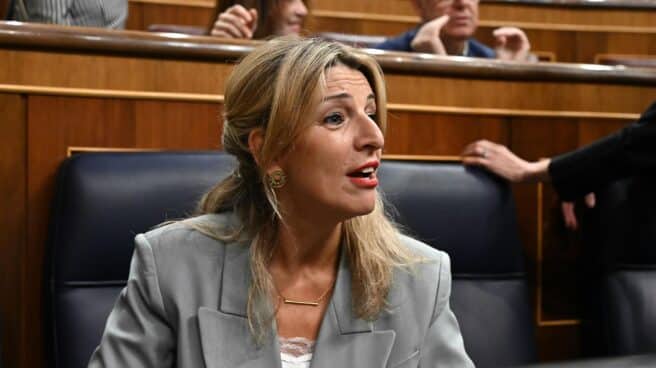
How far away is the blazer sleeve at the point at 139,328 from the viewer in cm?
56

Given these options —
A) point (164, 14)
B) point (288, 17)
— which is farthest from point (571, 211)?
point (164, 14)

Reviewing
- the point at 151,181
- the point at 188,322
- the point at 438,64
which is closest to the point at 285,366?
the point at 188,322

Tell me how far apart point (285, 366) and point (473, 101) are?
14.9 inches

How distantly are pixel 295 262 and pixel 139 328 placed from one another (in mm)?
102

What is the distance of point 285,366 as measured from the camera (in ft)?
1.90

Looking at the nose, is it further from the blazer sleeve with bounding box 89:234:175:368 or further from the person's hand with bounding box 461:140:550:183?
the person's hand with bounding box 461:140:550:183

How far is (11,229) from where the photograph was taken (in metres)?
0.74

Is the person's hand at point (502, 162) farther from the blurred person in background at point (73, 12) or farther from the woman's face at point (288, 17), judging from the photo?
the blurred person in background at point (73, 12)

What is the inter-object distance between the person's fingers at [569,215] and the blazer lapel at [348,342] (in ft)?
1.16

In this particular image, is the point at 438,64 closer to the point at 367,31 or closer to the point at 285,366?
the point at 285,366

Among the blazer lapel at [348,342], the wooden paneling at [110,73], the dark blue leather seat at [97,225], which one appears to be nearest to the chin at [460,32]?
the wooden paneling at [110,73]

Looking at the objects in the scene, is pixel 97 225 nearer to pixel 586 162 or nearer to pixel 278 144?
pixel 278 144

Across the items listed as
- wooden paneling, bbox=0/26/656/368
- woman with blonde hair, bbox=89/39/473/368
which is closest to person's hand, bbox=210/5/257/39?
wooden paneling, bbox=0/26/656/368

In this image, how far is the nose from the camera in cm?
57
